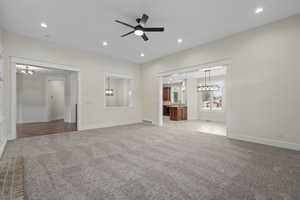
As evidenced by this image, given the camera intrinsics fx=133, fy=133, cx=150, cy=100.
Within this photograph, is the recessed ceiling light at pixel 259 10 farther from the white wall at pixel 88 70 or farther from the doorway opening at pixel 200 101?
the white wall at pixel 88 70

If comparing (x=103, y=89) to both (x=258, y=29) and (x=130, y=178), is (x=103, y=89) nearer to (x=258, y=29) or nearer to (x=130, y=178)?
(x=130, y=178)

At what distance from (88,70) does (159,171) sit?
5.12 meters

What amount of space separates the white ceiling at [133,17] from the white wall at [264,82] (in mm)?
373

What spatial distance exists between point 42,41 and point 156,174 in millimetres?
5671

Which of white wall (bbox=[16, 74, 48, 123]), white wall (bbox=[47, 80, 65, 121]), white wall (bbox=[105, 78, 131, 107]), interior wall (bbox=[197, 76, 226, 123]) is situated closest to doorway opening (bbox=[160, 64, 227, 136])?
interior wall (bbox=[197, 76, 226, 123])

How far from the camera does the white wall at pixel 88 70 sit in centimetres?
424

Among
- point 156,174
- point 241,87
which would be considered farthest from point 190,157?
point 241,87

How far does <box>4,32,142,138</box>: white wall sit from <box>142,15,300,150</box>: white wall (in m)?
4.20

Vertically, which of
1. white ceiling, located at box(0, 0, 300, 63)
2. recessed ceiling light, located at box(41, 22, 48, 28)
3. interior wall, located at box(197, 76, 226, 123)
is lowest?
interior wall, located at box(197, 76, 226, 123)

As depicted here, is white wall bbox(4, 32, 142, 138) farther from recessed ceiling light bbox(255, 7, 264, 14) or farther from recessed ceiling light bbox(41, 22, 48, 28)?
recessed ceiling light bbox(255, 7, 264, 14)

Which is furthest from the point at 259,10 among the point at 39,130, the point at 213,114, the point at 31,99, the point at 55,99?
the point at 55,99

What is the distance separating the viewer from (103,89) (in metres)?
6.19

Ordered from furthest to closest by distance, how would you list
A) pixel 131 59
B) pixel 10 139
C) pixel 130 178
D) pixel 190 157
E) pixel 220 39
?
pixel 131 59 → pixel 220 39 → pixel 10 139 → pixel 190 157 → pixel 130 178

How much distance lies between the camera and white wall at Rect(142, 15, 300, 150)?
3338mm
